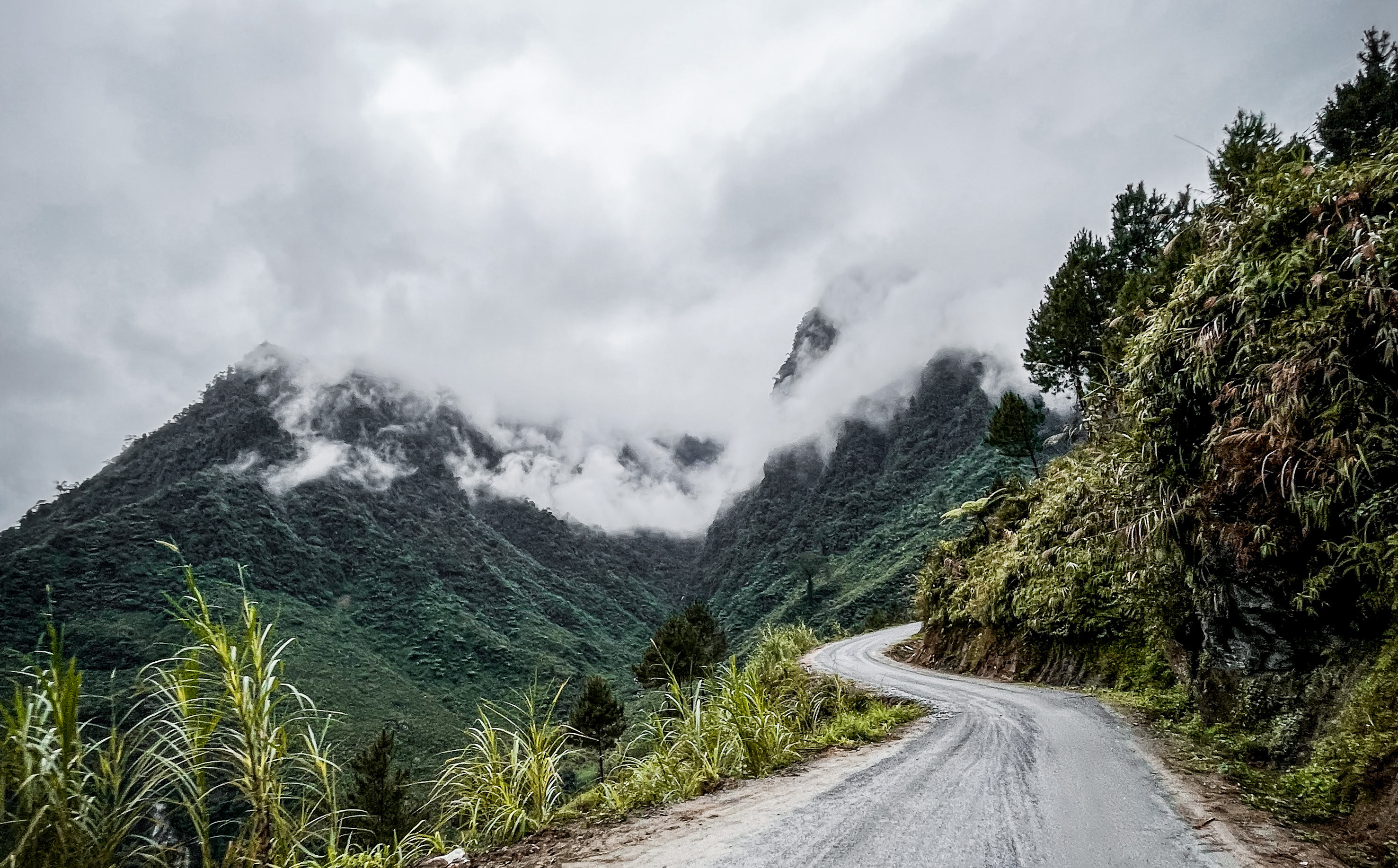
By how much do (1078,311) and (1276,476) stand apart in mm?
18251

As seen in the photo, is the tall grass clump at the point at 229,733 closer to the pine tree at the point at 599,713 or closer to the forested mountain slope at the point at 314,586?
the pine tree at the point at 599,713

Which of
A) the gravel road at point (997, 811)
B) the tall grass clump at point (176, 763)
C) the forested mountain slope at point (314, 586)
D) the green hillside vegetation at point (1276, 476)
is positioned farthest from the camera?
the forested mountain slope at point (314, 586)

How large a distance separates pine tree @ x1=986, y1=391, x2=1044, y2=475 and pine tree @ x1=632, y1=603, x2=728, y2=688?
1794cm

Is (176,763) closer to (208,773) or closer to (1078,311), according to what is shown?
(208,773)

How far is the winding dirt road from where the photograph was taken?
347 centimetres

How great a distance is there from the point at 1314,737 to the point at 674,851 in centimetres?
568

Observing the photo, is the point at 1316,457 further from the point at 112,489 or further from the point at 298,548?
the point at 112,489

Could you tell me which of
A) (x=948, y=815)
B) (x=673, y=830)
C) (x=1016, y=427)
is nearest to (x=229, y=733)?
(x=673, y=830)

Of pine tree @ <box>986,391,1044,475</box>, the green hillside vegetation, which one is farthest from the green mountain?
the green hillside vegetation

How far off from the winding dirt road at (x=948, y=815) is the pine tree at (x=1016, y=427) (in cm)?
2169

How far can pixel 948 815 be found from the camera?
13.6ft

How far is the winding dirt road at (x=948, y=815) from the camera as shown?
11.4 ft

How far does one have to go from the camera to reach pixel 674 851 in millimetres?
3725

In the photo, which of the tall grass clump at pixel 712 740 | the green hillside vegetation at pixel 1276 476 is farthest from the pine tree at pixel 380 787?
the green hillside vegetation at pixel 1276 476
